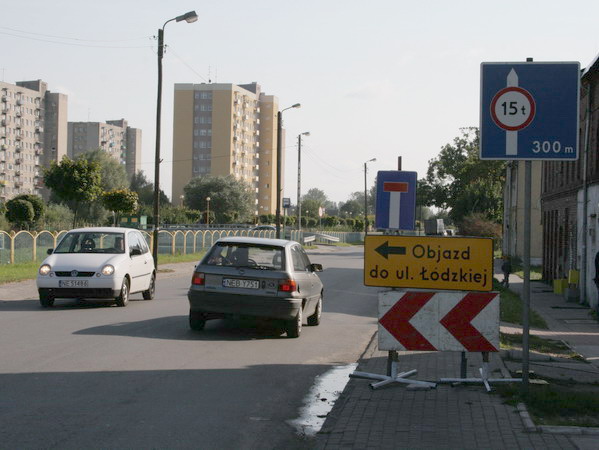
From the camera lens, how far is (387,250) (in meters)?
8.84

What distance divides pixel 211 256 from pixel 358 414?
20.7 feet

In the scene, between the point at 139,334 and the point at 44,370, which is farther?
the point at 139,334

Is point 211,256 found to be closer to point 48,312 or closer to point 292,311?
point 292,311

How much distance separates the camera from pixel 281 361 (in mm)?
10516

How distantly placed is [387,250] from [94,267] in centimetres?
873

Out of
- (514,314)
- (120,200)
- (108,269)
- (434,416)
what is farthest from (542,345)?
(120,200)

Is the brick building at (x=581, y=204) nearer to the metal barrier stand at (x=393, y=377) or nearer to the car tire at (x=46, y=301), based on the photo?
the car tire at (x=46, y=301)

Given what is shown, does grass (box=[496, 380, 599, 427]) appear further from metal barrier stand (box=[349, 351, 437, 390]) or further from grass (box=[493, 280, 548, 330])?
grass (box=[493, 280, 548, 330])

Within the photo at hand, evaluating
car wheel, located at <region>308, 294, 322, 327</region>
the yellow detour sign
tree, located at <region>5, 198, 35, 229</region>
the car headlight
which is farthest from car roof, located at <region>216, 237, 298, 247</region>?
tree, located at <region>5, 198, 35, 229</region>

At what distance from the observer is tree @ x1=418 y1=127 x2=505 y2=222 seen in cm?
7338

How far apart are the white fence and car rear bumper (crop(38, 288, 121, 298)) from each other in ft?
39.0

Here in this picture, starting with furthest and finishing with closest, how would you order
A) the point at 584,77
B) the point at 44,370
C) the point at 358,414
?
the point at 584,77
the point at 44,370
the point at 358,414

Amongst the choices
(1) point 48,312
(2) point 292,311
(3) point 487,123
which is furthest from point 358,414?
(1) point 48,312

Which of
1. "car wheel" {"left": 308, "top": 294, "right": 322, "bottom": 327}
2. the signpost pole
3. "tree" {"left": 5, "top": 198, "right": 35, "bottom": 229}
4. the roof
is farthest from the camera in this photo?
"tree" {"left": 5, "top": 198, "right": 35, "bottom": 229}
